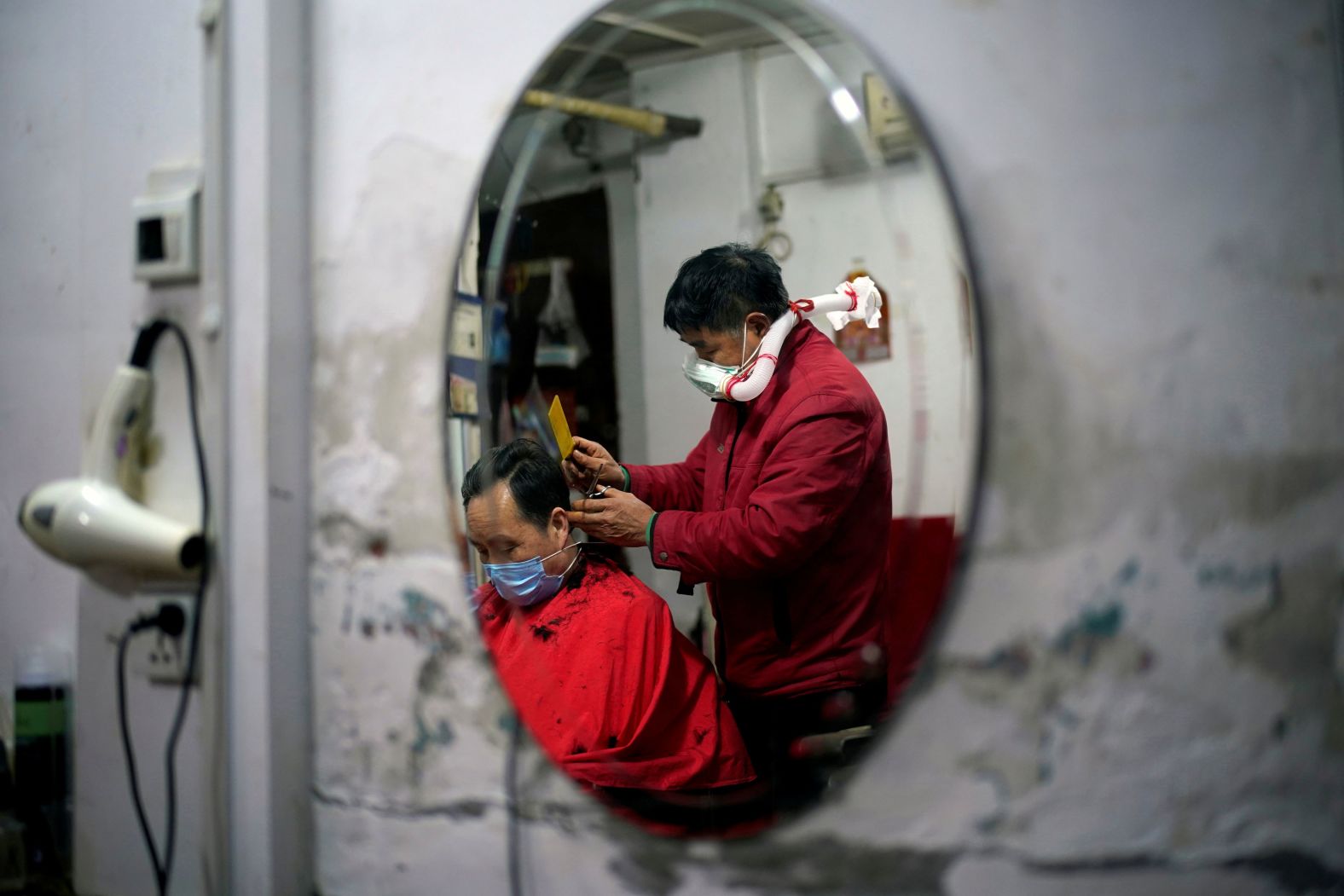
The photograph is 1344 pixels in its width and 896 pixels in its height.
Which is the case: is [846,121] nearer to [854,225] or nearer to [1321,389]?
[854,225]

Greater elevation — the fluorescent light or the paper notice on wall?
the fluorescent light

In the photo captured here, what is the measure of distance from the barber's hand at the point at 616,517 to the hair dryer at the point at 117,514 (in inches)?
22.9

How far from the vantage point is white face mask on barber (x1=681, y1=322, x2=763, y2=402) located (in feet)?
3.19

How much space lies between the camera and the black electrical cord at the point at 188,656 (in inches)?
52.2

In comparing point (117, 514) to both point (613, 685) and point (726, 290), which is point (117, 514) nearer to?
point (613, 685)

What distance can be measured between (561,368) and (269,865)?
721mm

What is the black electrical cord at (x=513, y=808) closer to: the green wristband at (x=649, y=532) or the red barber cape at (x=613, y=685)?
the red barber cape at (x=613, y=685)

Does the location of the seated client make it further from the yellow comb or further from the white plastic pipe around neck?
the white plastic pipe around neck

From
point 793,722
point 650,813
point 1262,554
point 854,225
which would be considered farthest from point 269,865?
point 1262,554

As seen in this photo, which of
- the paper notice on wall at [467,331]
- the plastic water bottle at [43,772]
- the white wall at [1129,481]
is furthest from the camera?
the plastic water bottle at [43,772]

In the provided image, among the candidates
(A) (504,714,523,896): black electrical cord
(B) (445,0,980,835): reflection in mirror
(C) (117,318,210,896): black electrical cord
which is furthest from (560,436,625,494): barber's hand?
(C) (117,318,210,896): black electrical cord

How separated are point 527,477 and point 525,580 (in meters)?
0.12

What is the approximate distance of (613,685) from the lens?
110 centimetres

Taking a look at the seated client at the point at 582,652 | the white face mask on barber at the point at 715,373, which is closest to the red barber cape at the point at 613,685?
the seated client at the point at 582,652
